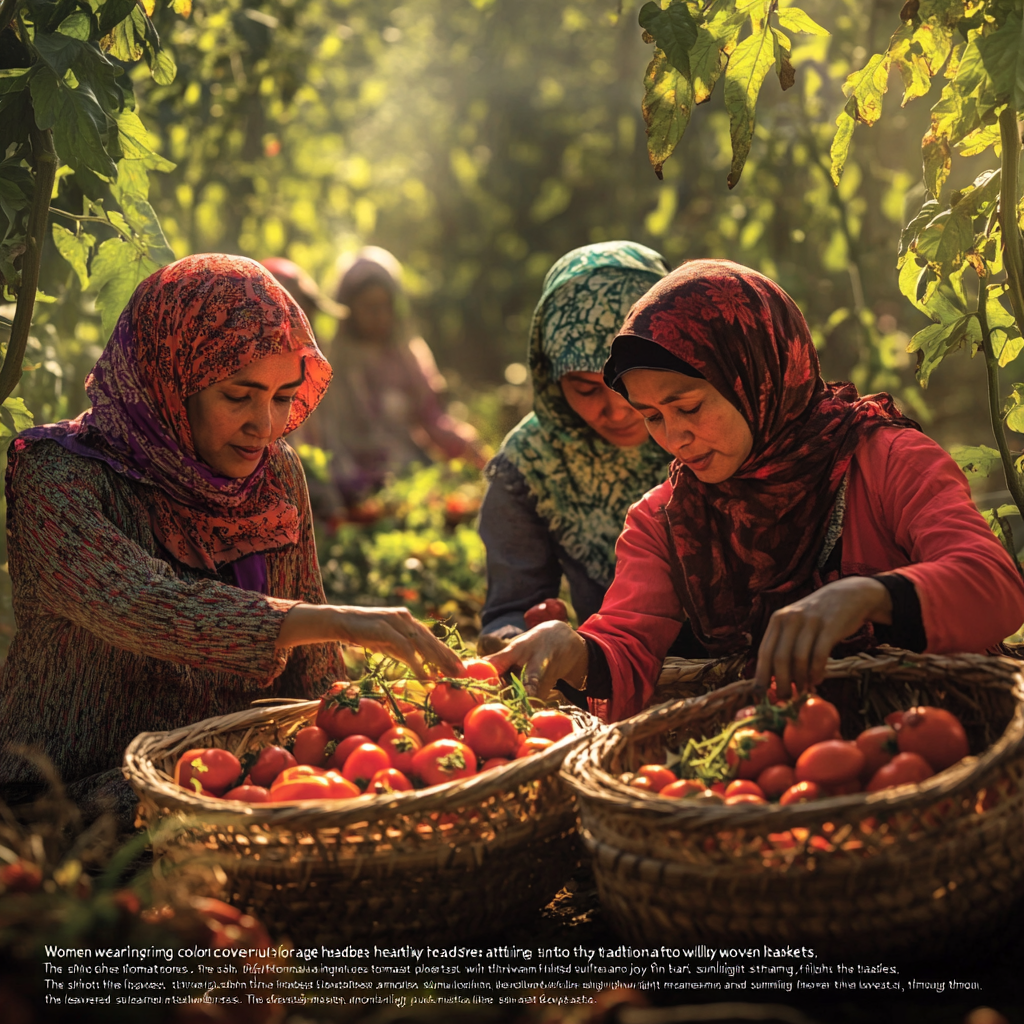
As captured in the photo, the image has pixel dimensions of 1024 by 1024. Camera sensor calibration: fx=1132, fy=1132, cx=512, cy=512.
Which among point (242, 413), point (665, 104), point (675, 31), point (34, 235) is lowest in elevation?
point (242, 413)

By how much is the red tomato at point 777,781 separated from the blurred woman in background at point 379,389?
5306mm

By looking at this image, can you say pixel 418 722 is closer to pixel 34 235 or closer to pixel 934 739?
pixel 934 739

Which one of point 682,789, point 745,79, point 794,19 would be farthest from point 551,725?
point 794,19

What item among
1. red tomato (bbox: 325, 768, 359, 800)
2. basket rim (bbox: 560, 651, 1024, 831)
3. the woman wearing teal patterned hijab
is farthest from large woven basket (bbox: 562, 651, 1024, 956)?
the woman wearing teal patterned hijab

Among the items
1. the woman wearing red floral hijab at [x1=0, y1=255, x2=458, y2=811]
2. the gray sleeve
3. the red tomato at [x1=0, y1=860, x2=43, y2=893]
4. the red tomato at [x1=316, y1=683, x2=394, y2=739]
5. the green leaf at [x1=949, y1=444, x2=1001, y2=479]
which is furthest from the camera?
the gray sleeve

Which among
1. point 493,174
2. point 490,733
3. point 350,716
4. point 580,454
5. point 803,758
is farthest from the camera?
point 493,174

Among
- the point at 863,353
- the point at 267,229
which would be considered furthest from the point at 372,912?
the point at 267,229

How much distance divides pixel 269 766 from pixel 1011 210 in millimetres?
1760

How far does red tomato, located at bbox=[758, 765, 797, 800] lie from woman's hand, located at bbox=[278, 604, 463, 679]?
0.63m

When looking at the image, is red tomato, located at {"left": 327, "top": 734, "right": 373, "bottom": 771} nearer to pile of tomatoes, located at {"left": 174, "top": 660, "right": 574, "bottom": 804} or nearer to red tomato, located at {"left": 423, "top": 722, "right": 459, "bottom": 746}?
pile of tomatoes, located at {"left": 174, "top": 660, "right": 574, "bottom": 804}

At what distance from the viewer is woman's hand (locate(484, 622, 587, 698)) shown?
2.23m

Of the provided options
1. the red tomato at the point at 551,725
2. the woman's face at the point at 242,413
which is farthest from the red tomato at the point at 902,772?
the woman's face at the point at 242,413

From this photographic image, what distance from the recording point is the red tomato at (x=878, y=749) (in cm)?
174

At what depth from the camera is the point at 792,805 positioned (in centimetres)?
150
